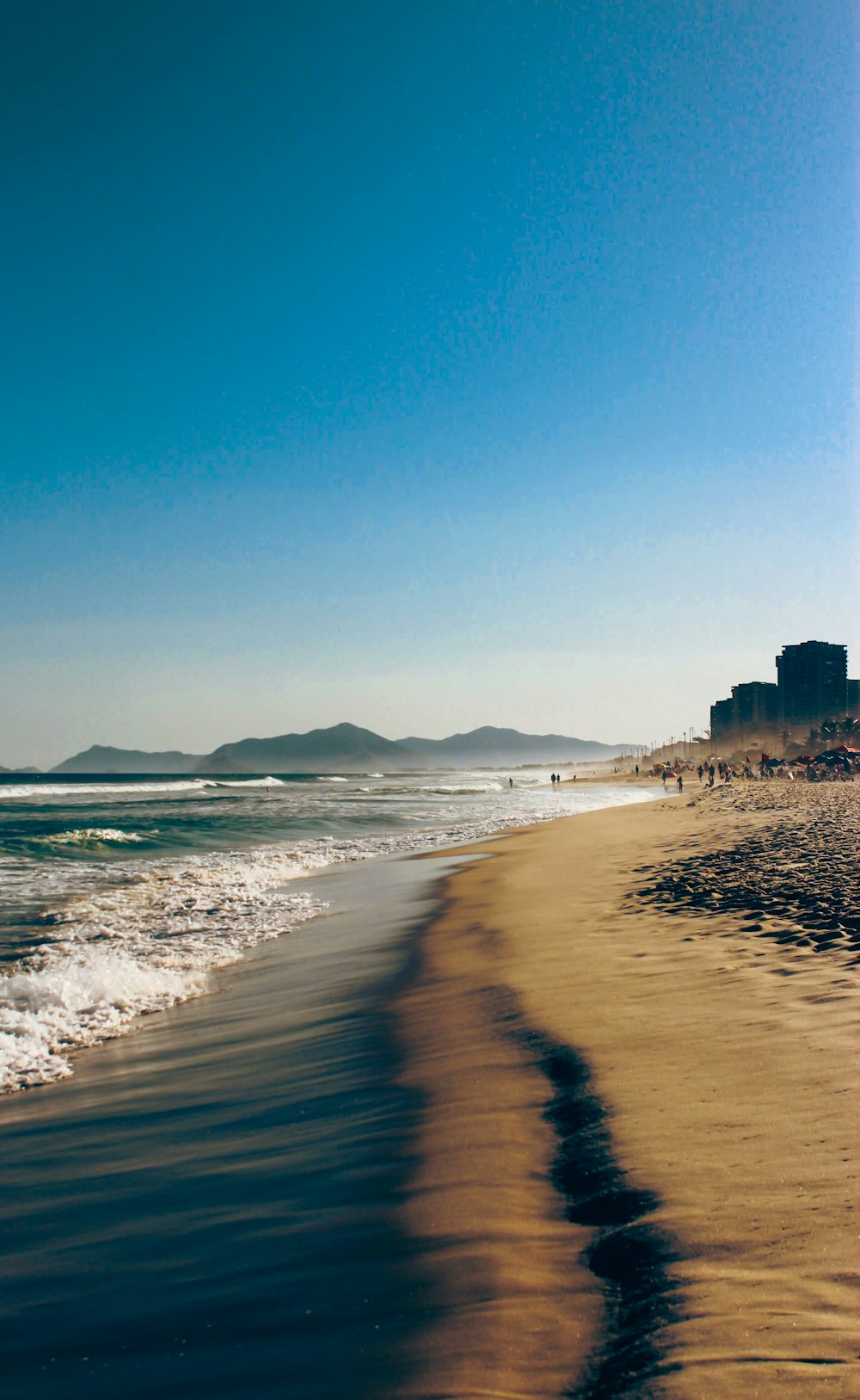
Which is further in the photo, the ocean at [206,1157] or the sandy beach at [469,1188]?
the ocean at [206,1157]

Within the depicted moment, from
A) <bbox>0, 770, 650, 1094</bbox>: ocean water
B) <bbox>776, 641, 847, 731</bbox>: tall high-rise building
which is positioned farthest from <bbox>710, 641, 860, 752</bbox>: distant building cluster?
<bbox>0, 770, 650, 1094</bbox>: ocean water

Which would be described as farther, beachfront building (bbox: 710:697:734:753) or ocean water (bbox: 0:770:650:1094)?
beachfront building (bbox: 710:697:734:753)

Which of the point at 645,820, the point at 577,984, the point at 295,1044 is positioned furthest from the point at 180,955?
the point at 645,820

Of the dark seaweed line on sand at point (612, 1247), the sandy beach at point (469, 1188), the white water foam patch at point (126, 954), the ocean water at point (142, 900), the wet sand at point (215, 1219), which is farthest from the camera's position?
the ocean water at point (142, 900)

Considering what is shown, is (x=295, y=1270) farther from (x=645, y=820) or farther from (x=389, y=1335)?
(x=645, y=820)

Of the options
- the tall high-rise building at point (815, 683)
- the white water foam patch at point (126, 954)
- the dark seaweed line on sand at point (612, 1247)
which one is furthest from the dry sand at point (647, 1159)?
the tall high-rise building at point (815, 683)

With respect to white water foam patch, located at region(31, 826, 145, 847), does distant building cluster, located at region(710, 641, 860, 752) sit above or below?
above

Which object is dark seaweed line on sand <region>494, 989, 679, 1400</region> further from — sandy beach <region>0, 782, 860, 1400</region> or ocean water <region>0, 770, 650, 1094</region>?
ocean water <region>0, 770, 650, 1094</region>

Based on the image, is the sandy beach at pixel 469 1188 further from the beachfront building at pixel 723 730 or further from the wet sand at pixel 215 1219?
the beachfront building at pixel 723 730

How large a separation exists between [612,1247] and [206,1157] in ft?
8.37

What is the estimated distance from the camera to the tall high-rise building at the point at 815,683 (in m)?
149

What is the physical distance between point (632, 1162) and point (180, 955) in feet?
28.0

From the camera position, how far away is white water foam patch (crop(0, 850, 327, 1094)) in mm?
7750

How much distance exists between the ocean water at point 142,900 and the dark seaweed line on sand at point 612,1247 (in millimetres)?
4608
